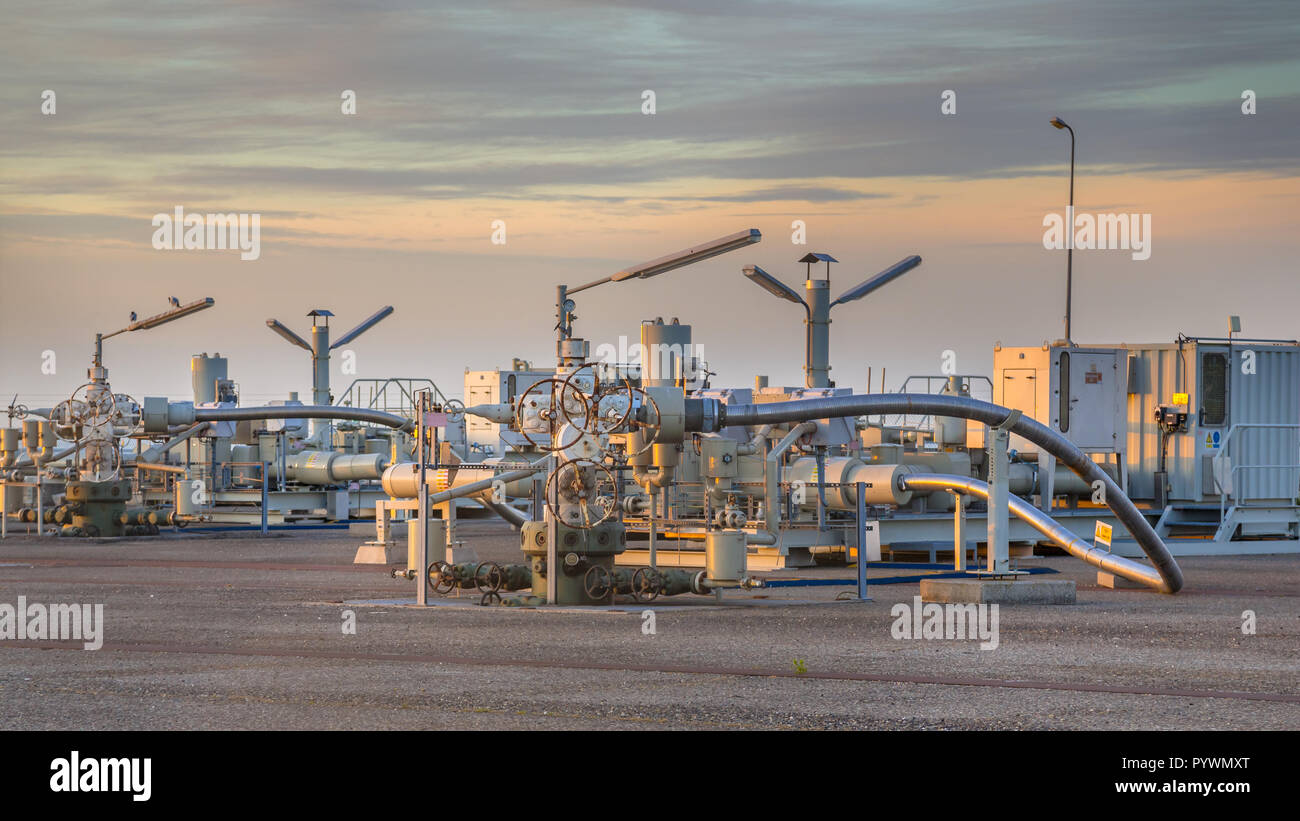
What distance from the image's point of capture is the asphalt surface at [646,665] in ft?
34.8

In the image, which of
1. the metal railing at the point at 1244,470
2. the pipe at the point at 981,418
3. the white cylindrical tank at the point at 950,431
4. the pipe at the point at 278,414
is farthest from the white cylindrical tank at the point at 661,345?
the pipe at the point at 981,418

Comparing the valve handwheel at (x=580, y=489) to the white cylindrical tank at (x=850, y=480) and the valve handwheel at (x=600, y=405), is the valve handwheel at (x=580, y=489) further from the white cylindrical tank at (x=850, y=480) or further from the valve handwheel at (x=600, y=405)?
the white cylindrical tank at (x=850, y=480)

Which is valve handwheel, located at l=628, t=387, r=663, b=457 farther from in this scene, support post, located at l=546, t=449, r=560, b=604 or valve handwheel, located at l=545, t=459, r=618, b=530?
support post, located at l=546, t=449, r=560, b=604

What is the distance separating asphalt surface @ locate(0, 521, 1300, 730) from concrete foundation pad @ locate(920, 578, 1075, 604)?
0.98 ft

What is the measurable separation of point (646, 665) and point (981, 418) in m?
7.25

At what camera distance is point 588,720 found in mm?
10367

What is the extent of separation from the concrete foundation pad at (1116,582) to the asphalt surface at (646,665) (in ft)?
2.17

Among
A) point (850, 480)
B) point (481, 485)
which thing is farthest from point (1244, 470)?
point (481, 485)

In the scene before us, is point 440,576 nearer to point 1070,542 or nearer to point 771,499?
point 771,499

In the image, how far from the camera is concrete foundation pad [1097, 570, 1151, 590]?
21.1 metres

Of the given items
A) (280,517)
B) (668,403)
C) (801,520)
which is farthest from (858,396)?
(280,517)

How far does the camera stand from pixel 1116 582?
21.3m
